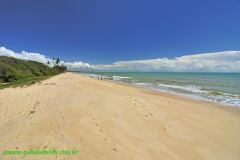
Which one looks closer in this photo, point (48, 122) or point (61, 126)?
point (61, 126)

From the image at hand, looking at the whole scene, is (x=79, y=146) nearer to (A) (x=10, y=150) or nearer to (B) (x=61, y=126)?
(B) (x=61, y=126)

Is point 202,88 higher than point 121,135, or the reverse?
point 121,135

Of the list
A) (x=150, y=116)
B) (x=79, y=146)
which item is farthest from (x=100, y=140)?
(x=150, y=116)

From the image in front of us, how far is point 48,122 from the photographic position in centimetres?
698

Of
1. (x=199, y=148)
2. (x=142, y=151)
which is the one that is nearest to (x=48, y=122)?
(x=142, y=151)

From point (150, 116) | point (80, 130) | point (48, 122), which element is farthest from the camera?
point (150, 116)

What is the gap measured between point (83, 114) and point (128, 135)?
2.55 meters

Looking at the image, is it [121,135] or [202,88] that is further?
[202,88]

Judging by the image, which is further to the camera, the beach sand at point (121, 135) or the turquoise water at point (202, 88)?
the turquoise water at point (202, 88)

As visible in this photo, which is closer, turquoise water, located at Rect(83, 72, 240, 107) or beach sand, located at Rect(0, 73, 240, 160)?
beach sand, located at Rect(0, 73, 240, 160)

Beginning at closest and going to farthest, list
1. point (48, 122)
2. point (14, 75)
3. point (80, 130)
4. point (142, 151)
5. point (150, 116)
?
point (142, 151) < point (80, 130) < point (48, 122) < point (150, 116) < point (14, 75)

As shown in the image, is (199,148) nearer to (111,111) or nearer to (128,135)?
(128,135)

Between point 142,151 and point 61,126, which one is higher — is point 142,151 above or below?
below

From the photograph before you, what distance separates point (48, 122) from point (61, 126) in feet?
2.64
